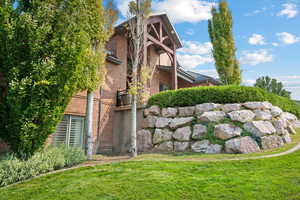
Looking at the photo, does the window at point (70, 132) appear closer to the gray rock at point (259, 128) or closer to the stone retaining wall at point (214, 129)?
the stone retaining wall at point (214, 129)

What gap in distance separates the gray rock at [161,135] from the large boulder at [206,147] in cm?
129

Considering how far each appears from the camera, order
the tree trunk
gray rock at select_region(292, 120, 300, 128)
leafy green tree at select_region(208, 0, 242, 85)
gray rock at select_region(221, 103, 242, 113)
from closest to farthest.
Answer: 1. the tree trunk
2. gray rock at select_region(221, 103, 242, 113)
3. gray rock at select_region(292, 120, 300, 128)
4. leafy green tree at select_region(208, 0, 242, 85)

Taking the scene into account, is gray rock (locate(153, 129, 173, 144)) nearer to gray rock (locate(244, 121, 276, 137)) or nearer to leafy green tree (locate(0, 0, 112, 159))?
gray rock (locate(244, 121, 276, 137))

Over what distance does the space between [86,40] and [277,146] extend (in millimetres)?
7803

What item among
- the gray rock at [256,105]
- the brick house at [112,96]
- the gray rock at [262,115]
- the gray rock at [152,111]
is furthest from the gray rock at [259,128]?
the brick house at [112,96]

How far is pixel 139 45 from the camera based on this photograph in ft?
29.5

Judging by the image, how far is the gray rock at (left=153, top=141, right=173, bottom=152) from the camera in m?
8.77

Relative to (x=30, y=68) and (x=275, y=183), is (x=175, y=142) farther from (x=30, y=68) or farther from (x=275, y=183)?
(x=30, y=68)

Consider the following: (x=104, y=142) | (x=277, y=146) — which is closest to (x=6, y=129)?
(x=104, y=142)

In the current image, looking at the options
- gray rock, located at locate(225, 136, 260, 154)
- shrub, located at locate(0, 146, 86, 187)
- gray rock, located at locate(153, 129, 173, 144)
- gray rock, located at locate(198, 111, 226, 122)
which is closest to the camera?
shrub, located at locate(0, 146, 86, 187)

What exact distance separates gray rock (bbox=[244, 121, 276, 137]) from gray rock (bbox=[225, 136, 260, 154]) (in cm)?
42

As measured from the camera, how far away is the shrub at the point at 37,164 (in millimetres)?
5398

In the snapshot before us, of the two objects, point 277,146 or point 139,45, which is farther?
point 139,45

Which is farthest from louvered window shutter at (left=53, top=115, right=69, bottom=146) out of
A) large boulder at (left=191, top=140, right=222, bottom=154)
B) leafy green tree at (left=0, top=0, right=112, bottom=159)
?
large boulder at (left=191, top=140, right=222, bottom=154)
